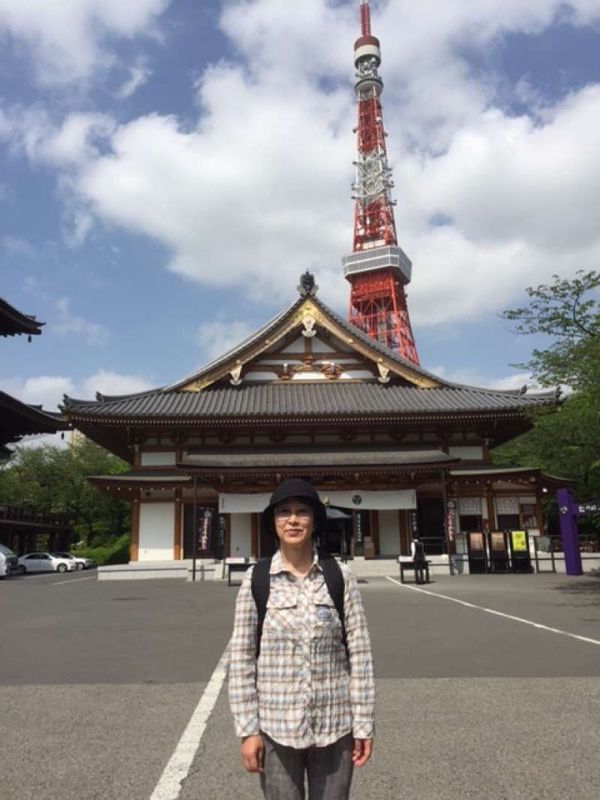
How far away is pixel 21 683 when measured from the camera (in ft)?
20.3

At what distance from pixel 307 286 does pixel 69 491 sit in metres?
34.6

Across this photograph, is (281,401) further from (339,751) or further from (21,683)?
(339,751)

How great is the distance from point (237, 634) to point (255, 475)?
20222 millimetres

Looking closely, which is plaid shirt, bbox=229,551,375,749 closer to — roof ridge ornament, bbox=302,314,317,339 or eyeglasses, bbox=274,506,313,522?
eyeglasses, bbox=274,506,313,522

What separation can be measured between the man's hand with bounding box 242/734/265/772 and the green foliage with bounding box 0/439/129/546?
50497mm

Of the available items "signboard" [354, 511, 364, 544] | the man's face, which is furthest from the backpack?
"signboard" [354, 511, 364, 544]

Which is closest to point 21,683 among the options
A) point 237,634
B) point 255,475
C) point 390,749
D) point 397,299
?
point 390,749

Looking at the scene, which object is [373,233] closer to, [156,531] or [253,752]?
[156,531]

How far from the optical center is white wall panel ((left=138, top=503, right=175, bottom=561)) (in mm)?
23906

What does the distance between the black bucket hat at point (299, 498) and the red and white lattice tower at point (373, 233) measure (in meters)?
57.9

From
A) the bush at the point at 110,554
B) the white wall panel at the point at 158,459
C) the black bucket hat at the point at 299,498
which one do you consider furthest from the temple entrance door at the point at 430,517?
the bush at the point at 110,554

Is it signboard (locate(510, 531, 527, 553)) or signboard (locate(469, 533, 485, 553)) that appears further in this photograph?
signboard (locate(469, 533, 485, 553))

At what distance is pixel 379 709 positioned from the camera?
5059 mm

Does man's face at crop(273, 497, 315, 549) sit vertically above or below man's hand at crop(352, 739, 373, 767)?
above
